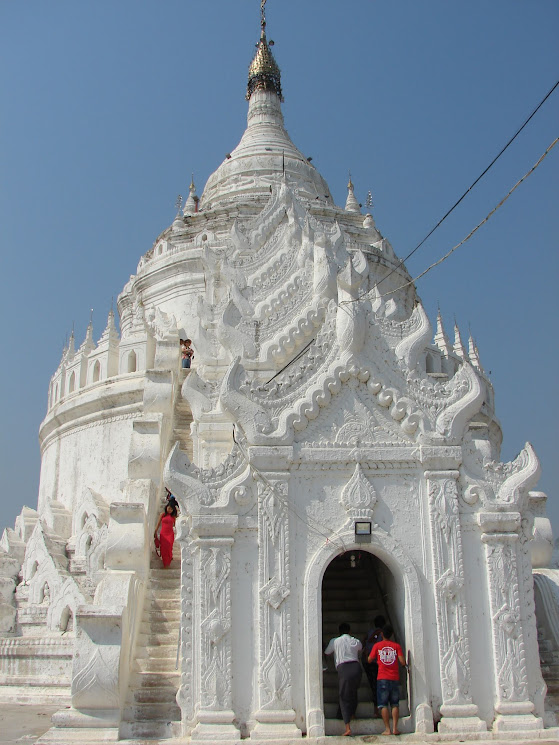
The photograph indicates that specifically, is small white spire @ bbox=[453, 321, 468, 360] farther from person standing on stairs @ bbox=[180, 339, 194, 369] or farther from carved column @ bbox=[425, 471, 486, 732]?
carved column @ bbox=[425, 471, 486, 732]

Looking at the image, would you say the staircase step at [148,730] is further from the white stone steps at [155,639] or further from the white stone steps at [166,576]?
the white stone steps at [166,576]

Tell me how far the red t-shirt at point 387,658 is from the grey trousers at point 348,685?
25 centimetres

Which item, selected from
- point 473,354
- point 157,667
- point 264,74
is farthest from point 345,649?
point 264,74

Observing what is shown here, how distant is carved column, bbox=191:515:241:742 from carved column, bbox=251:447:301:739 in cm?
37

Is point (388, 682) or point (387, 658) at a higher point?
point (387, 658)

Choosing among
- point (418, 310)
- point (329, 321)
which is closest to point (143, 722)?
point (329, 321)

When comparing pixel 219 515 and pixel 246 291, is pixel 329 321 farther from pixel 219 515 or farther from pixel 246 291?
pixel 246 291

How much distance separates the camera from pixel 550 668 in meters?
13.0

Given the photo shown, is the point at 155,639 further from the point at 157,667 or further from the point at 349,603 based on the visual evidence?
the point at 349,603

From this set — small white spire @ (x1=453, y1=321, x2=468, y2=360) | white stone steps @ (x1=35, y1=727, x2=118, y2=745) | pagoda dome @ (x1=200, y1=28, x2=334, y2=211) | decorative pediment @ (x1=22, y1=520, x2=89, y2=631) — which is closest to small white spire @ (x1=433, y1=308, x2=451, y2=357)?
small white spire @ (x1=453, y1=321, x2=468, y2=360)

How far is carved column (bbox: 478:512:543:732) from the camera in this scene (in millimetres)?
9969

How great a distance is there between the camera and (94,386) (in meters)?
23.8

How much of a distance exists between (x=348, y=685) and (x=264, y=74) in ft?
124

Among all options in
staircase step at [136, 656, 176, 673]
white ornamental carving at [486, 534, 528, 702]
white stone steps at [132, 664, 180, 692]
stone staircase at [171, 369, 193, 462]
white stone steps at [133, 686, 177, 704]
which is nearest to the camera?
white ornamental carving at [486, 534, 528, 702]
